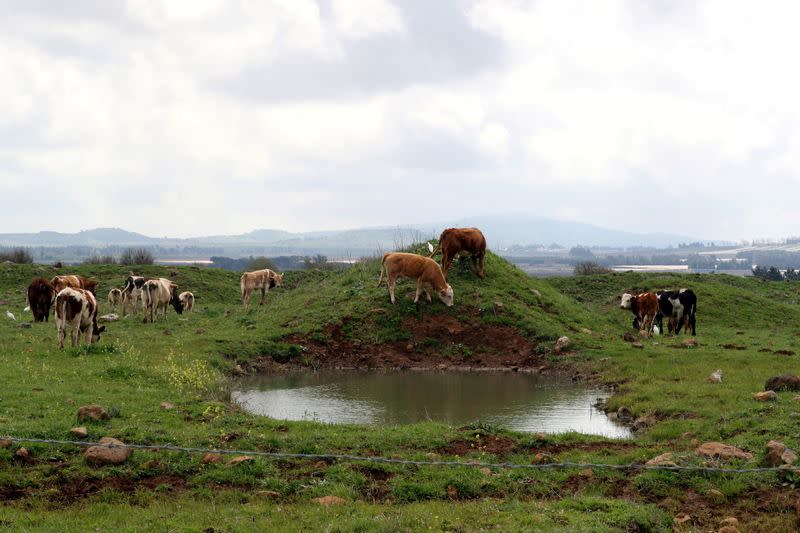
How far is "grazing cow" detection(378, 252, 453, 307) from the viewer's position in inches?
1010

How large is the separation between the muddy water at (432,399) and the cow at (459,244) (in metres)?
6.60

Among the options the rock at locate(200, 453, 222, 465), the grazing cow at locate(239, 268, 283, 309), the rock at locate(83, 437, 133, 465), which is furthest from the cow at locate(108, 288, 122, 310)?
the rock at locate(200, 453, 222, 465)

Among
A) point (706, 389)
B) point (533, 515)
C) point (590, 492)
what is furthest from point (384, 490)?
point (706, 389)

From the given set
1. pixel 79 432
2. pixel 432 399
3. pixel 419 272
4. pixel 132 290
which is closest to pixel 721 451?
pixel 432 399

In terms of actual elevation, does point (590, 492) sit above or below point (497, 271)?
below

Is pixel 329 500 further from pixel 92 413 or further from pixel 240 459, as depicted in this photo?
pixel 92 413

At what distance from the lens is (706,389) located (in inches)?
640

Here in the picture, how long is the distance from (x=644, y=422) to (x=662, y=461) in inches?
171

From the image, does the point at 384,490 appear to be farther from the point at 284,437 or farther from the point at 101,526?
the point at 101,526

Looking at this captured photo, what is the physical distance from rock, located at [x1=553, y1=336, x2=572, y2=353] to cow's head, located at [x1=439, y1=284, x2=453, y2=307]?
4.18m

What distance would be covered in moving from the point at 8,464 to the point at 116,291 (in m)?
24.6

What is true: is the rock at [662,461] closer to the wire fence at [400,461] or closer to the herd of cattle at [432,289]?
the wire fence at [400,461]

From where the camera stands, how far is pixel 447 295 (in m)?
25.5

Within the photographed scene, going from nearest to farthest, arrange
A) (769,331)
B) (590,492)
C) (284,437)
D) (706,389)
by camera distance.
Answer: (590,492) → (284,437) → (706,389) → (769,331)
